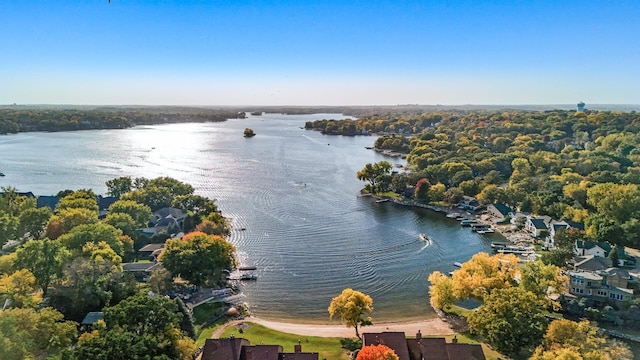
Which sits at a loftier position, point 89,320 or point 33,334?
point 33,334

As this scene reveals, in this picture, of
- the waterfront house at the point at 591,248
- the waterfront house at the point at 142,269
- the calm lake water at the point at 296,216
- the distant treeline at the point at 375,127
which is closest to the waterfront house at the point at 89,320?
the waterfront house at the point at 142,269

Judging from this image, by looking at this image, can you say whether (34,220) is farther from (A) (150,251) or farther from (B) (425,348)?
(B) (425,348)

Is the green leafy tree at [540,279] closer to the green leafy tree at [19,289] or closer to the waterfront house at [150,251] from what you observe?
the waterfront house at [150,251]

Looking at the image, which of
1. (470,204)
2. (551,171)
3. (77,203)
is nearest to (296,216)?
(470,204)

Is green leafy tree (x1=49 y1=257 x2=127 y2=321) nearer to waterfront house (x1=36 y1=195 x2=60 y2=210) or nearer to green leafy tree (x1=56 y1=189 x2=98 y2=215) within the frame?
green leafy tree (x1=56 y1=189 x2=98 y2=215)

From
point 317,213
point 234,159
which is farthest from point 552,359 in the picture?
point 234,159

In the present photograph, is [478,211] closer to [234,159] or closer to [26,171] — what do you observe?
[234,159]

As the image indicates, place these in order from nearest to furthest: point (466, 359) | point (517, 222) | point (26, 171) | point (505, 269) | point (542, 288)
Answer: point (466, 359), point (542, 288), point (505, 269), point (517, 222), point (26, 171)

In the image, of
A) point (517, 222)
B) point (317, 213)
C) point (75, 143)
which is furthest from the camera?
point (75, 143)
